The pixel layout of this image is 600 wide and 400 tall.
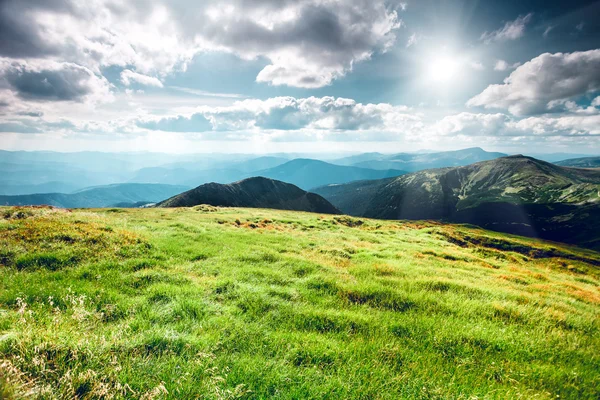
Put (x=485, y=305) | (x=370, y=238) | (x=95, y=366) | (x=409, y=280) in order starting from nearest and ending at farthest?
(x=95, y=366) → (x=485, y=305) → (x=409, y=280) → (x=370, y=238)

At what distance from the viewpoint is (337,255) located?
15086 millimetres

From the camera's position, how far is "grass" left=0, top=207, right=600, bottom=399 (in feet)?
13.4

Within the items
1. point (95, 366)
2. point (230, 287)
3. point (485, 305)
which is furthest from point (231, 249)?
point (485, 305)

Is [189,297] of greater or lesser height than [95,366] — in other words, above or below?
below

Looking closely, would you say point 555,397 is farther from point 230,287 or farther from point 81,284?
point 81,284

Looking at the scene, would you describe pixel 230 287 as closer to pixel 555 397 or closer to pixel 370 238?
pixel 555 397

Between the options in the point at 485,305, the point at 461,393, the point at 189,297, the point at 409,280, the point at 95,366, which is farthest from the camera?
the point at 409,280

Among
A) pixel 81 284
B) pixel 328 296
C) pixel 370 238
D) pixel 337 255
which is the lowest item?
pixel 370 238

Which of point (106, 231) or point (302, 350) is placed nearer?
point (302, 350)

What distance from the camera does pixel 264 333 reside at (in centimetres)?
595

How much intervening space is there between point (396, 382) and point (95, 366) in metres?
5.00

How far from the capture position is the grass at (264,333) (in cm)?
407

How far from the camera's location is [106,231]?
1371 cm

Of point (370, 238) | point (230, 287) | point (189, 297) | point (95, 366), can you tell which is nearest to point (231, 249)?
point (230, 287)
